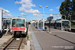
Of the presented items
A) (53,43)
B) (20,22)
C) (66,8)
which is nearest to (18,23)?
(20,22)

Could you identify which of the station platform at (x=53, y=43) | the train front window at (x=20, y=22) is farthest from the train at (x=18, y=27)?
the station platform at (x=53, y=43)

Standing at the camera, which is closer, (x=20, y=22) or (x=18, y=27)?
(x=18, y=27)

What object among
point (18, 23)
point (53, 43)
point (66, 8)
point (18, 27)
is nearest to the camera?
point (53, 43)

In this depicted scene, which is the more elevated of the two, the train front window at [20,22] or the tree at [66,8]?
the tree at [66,8]

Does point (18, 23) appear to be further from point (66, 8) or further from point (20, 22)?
point (66, 8)

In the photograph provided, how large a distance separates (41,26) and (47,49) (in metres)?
22.8

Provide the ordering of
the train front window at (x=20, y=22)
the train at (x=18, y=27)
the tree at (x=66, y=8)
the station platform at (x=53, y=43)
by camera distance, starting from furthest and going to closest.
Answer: the tree at (x=66, y=8)
the train front window at (x=20, y=22)
the train at (x=18, y=27)
the station platform at (x=53, y=43)

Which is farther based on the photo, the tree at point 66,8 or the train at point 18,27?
the tree at point 66,8

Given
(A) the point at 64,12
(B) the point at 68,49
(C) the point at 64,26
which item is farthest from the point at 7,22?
(A) the point at 64,12

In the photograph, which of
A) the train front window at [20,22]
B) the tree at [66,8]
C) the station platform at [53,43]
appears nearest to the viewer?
the station platform at [53,43]

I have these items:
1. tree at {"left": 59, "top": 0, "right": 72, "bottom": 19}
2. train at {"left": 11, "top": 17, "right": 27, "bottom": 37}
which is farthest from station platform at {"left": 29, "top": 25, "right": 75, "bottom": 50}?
tree at {"left": 59, "top": 0, "right": 72, "bottom": 19}

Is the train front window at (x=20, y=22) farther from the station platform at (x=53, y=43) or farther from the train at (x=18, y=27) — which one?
the station platform at (x=53, y=43)

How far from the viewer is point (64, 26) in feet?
79.3

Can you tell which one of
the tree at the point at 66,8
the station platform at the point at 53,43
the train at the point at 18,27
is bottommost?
the station platform at the point at 53,43
